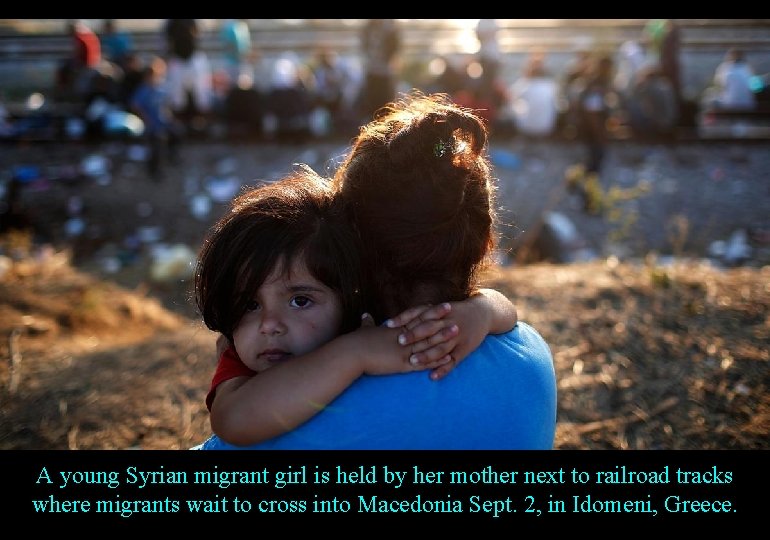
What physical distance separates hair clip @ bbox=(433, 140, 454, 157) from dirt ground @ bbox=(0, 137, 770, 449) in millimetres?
1150

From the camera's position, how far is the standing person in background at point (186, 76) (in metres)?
11.0

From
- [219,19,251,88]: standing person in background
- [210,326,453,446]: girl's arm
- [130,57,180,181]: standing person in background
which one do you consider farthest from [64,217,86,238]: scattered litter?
[210,326,453,446]: girl's arm

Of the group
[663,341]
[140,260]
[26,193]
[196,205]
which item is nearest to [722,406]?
[663,341]

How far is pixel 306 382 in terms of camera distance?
4.83ft

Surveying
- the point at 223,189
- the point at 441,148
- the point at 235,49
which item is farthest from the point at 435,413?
the point at 235,49

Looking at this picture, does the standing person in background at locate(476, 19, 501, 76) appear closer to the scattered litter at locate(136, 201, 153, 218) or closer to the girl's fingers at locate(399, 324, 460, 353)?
the scattered litter at locate(136, 201, 153, 218)

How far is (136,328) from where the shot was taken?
5637 millimetres

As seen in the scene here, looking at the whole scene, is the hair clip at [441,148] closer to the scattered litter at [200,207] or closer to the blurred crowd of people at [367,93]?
the scattered litter at [200,207]

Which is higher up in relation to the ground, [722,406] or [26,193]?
[26,193]

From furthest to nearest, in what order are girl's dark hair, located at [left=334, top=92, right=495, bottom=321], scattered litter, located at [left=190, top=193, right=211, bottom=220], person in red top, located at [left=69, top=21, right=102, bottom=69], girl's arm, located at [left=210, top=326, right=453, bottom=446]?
person in red top, located at [left=69, top=21, right=102, bottom=69] → scattered litter, located at [left=190, top=193, right=211, bottom=220] → girl's dark hair, located at [left=334, top=92, right=495, bottom=321] → girl's arm, located at [left=210, top=326, right=453, bottom=446]

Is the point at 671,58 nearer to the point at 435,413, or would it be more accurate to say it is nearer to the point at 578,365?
the point at 578,365

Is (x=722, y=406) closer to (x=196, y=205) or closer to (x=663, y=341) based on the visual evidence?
(x=663, y=341)

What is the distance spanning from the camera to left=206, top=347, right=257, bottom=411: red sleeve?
1.73 m

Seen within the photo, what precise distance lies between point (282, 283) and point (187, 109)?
1024cm
